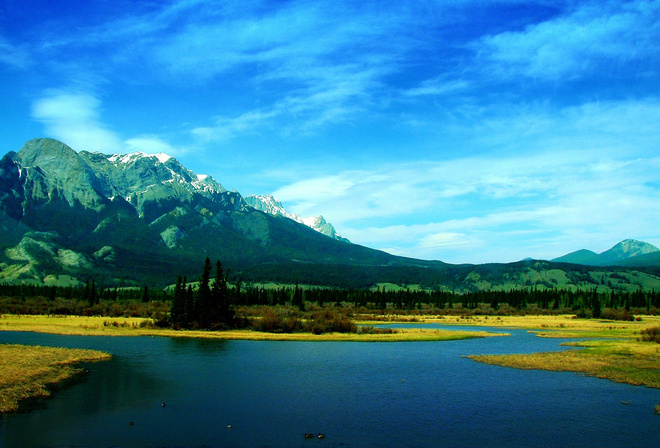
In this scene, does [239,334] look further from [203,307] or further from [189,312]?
[189,312]

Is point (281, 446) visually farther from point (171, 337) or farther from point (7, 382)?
point (171, 337)

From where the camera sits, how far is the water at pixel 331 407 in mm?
25703

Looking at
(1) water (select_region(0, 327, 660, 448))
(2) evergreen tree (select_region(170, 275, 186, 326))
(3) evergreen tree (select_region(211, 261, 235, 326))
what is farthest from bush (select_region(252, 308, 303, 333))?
(1) water (select_region(0, 327, 660, 448))

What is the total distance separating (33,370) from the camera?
130 ft

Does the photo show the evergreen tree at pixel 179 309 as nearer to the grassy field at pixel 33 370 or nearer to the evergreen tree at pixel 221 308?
the evergreen tree at pixel 221 308

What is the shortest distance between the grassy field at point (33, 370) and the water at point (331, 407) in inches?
70.4

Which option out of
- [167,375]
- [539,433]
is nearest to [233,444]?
[539,433]

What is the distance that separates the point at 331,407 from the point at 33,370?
24.3 m

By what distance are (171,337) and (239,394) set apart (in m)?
41.9

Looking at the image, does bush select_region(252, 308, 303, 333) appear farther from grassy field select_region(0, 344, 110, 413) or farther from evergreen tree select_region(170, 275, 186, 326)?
grassy field select_region(0, 344, 110, 413)

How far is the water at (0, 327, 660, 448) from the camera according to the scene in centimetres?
2570

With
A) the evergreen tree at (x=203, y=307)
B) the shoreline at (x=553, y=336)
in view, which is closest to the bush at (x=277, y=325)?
the shoreline at (x=553, y=336)

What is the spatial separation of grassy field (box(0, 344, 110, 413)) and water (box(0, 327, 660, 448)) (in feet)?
5.87

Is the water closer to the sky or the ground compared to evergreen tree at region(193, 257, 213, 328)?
closer to the ground
